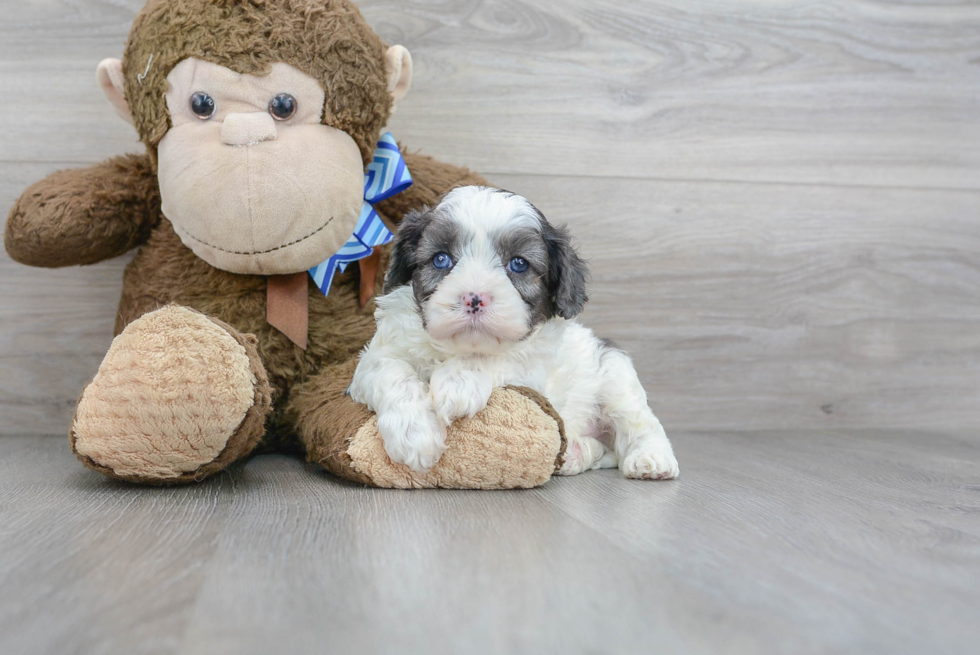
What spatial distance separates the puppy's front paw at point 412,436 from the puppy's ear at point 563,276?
33 cm

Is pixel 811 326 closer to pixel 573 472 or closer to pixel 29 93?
pixel 573 472

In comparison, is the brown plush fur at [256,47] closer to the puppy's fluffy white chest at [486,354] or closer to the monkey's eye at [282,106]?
the monkey's eye at [282,106]

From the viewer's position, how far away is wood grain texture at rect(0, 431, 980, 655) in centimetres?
78

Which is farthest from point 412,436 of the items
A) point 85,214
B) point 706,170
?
point 706,170

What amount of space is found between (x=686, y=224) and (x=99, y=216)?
58.5 inches

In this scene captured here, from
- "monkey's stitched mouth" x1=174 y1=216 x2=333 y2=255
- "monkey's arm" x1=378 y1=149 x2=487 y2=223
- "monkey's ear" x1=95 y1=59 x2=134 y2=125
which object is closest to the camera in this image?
"monkey's stitched mouth" x1=174 y1=216 x2=333 y2=255

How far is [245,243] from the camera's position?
149 cm

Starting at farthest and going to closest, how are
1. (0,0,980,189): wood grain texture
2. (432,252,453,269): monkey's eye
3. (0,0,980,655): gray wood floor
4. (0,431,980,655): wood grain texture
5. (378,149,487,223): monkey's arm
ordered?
(0,0,980,189): wood grain texture < (378,149,487,223): monkey's arm < (432,252,453,269): monkey's eye < (0,0,980,655): gray wood floor < (0,431,980,655): wood grain texture

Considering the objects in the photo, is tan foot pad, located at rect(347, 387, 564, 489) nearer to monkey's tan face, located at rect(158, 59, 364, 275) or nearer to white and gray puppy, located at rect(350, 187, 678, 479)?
white and gray puppy, located at rect(350, 187, 678, 479)

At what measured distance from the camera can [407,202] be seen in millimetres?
1819

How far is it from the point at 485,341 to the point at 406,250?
0.26m

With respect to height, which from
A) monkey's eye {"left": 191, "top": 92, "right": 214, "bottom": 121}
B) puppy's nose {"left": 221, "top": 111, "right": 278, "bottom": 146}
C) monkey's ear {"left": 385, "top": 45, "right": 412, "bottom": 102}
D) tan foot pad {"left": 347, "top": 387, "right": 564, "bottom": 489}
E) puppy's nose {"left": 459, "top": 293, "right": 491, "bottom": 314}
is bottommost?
tan foot pad {"left": 347, "top": 387, "right": 564, "bottom": 489}

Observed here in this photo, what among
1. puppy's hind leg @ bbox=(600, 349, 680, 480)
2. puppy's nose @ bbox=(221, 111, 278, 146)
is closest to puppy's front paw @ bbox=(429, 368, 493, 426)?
puppy's hind leg @ bbox=(600, 349, 680, 480)

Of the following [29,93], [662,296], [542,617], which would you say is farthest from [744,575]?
[29,93]
